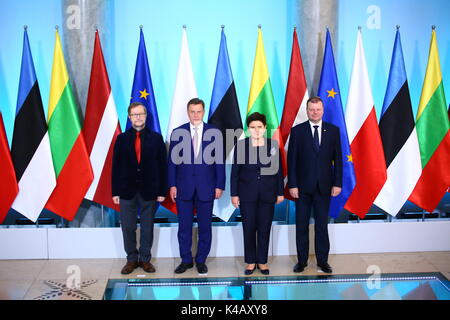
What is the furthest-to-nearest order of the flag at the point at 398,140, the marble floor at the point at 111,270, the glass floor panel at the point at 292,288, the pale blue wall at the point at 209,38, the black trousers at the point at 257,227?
the pale blue wall at the point at 209,38 → the flag at the point at 398,140 → the black trousers at the point at 257,227 → the marble floor at the point at 111,270 → the glass floor panel at the point at 292,288

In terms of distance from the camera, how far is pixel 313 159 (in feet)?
14.5

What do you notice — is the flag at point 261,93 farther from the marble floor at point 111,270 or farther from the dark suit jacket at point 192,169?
the marble floor at point 111,270

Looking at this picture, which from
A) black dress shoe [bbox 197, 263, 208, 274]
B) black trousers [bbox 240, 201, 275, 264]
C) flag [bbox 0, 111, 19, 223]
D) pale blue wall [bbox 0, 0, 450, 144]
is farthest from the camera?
pale blue wall [bbox 0, 0, 450, 144]

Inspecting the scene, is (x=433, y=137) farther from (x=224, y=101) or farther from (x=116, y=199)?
(x=116, y=199)

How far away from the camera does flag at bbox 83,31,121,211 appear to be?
476 centimetres

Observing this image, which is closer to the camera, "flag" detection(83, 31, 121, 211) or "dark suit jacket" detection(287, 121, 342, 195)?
"dark suit jacket" detection(287, 121, 342, 195)

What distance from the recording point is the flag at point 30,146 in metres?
4.71

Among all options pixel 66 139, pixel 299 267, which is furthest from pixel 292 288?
pixel 66 139

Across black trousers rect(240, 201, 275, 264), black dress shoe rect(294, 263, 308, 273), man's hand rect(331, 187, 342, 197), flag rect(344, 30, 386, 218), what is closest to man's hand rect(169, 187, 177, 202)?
black trousers rect(240, 201, 275, 264)

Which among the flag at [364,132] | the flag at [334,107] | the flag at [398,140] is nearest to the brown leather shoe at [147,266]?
the flag at [334,107]

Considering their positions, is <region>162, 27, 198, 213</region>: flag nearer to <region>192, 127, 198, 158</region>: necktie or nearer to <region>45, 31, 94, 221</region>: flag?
<region>192, 127, 198, 158</region>: necktie

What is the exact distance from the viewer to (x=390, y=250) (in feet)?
16.7

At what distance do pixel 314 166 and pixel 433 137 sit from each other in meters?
1.34
